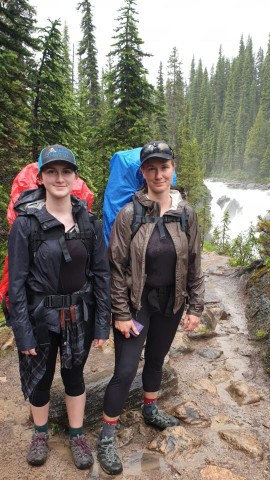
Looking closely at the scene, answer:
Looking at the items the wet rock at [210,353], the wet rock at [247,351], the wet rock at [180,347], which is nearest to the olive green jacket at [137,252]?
the wet rock at [180,347]

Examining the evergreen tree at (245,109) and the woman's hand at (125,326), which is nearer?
the woman's hand at (125,326)

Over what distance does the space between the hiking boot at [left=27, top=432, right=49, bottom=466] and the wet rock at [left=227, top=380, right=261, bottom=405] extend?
2213mm

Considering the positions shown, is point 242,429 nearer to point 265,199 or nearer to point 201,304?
point 201,304

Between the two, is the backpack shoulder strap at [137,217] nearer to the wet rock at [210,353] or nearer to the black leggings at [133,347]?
the black leggings at [133,347]

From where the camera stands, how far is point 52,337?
8.36 ft

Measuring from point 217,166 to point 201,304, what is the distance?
6987cm

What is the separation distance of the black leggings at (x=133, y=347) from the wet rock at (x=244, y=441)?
3.50 ft

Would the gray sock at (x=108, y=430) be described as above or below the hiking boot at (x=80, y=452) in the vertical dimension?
above

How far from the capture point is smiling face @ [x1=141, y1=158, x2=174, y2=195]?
2562mm

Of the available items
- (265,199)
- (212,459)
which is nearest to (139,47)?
(212,459)

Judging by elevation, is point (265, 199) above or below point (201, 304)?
below

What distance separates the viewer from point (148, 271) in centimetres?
266

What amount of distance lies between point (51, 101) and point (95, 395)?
9767 mm

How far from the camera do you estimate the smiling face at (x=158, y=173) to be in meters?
2.56
